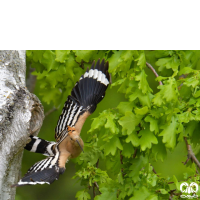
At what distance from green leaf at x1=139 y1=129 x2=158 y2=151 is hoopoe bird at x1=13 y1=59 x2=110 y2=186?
2.55ft

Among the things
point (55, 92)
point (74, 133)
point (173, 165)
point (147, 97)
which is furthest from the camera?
point (173, 165)

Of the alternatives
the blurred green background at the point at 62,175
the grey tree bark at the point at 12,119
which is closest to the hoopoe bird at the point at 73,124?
the grey tree bark at the point at 12,119

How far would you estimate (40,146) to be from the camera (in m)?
2.66

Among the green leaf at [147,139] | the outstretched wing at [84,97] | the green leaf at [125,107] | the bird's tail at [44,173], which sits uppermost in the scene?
the outstretched wing at [84,97]

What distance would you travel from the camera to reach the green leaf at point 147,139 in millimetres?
1884

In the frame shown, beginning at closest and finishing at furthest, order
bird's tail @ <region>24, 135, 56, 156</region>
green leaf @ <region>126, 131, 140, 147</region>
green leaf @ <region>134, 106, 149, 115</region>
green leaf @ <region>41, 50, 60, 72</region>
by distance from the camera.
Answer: green leaf @ <region>134, 106, 149, 115</region> → green leaf @ <region>126, 131, 140, 147</region> → bird's tail @ <region>24, 135, 56, 156</region> → green leaf @ <region>41, 50, 60, 72</region>

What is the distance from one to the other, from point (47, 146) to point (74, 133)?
0.34 metres

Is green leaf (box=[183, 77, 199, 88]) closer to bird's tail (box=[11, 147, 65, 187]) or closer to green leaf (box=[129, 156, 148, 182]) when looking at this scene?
green leaf (box=[129, 156, 148, 182])

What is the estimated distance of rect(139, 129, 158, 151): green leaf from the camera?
1.88 m

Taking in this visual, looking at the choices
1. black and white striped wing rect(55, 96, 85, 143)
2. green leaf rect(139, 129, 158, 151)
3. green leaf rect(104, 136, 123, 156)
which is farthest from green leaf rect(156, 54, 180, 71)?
black and white striped wing rect(55, 96, 85, 143)

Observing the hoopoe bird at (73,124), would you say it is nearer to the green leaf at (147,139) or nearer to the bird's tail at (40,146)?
the bird's tail at (40,146)

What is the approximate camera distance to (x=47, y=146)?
8.93 feet
